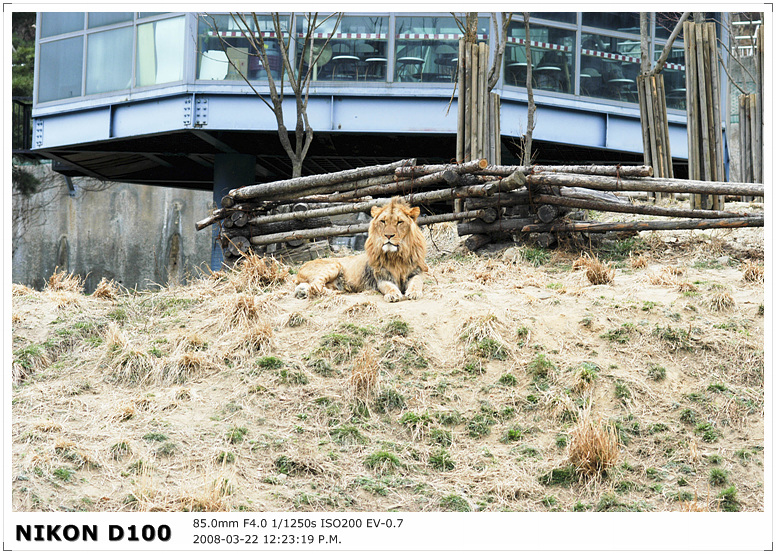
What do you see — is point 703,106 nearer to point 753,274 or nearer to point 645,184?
point 645,184

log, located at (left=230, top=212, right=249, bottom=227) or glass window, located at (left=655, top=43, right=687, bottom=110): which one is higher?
glass window, located at (left=655, top=43, right=687, bottom=110)

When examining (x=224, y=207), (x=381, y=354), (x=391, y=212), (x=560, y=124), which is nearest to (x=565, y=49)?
(x=560, y=124)

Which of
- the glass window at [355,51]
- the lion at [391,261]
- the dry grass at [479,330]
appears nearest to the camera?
the dry grass at [479,330]

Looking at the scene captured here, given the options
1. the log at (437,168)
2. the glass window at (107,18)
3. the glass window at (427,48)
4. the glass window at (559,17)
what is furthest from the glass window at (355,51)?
the log at (437,168)

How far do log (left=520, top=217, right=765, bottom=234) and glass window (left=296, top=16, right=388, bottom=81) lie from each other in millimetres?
6687

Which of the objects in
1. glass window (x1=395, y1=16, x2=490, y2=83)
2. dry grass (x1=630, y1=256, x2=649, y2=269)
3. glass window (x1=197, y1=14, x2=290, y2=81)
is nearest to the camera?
dry grass (x1=630, y1=256, x2=649, y2=269)

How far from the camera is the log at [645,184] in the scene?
10562 millimetres

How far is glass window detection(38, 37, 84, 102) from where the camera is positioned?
17906 millimetres

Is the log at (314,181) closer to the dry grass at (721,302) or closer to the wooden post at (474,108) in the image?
the wooden post at (474,108)

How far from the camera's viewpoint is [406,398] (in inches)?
278

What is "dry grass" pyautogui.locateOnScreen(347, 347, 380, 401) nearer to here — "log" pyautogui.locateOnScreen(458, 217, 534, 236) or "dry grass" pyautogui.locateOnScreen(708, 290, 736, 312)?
"dry grass" pyautogui.locateOnScreen(708, 290, 736, 312)

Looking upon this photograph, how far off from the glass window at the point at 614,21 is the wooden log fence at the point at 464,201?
6.71 meters

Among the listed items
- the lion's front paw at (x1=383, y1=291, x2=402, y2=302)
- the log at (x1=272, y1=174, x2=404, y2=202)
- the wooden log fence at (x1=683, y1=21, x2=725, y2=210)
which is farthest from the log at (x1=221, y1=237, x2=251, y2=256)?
the wooden log fence at (x1=683, y1=21, x2=725, y2=210)

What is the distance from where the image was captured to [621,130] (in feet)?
56.1
